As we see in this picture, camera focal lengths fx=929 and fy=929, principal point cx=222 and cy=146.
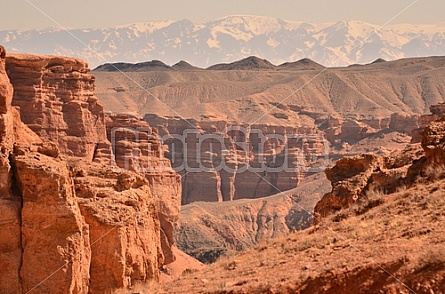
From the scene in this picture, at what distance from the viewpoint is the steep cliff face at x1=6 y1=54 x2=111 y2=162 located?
144ft

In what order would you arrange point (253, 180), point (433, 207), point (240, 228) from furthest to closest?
point (253, 180) < point (240, 228) < point (433, 207)

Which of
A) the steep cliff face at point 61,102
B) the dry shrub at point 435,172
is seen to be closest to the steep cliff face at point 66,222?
the dry shrub at point 435,172

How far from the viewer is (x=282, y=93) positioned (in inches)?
6270

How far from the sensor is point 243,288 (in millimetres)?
13477

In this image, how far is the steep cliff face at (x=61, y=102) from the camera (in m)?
43.8

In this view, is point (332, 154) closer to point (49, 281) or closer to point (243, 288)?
point (49, 281)

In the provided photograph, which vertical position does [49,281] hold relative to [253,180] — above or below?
above

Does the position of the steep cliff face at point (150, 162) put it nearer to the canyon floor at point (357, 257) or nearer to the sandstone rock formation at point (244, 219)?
the sandstone rock formation at point (244, 219)

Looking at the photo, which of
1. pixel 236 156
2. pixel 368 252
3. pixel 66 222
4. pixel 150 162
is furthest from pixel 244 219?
pixel 368 252

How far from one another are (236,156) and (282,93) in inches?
2034

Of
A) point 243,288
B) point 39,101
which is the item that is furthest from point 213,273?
point 39,101

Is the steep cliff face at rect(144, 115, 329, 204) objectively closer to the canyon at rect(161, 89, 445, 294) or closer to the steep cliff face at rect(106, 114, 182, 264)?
the steep cliff face at rect(106, 114, 182, 264)

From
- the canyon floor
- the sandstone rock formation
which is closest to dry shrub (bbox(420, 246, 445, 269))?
the canyon floor

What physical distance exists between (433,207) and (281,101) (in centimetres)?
13699
